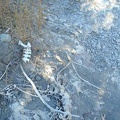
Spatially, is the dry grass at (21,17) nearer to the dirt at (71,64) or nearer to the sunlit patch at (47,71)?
the dirt at (71,64)

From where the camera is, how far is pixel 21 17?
2941mm

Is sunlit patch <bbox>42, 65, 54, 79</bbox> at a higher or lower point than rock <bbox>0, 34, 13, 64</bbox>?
lower

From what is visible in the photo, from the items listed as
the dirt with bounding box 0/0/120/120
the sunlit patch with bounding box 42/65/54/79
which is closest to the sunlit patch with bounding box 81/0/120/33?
the dirt with bounding box 0/0/120/120

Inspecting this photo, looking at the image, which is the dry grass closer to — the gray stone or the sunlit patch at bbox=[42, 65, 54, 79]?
the gray stone

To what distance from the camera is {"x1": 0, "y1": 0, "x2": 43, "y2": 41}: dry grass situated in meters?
2.90

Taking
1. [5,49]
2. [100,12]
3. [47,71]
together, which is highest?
[100,12]

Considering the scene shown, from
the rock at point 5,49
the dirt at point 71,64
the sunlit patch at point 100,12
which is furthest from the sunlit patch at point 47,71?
the sunlit patch at point 100,12

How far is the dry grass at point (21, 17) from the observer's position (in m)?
2.90

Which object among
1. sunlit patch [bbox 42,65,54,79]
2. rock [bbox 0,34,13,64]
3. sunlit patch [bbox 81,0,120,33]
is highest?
sunlit patch [bbox 81,0,120,33]

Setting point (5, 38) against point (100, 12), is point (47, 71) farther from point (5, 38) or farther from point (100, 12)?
point (100, 12)

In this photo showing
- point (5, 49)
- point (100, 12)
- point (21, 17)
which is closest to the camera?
point (5, 49)

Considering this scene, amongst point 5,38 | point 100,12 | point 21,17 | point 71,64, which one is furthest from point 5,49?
point 100,12

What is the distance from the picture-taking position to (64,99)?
269cm

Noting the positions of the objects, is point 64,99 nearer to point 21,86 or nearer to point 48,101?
point 48,101
